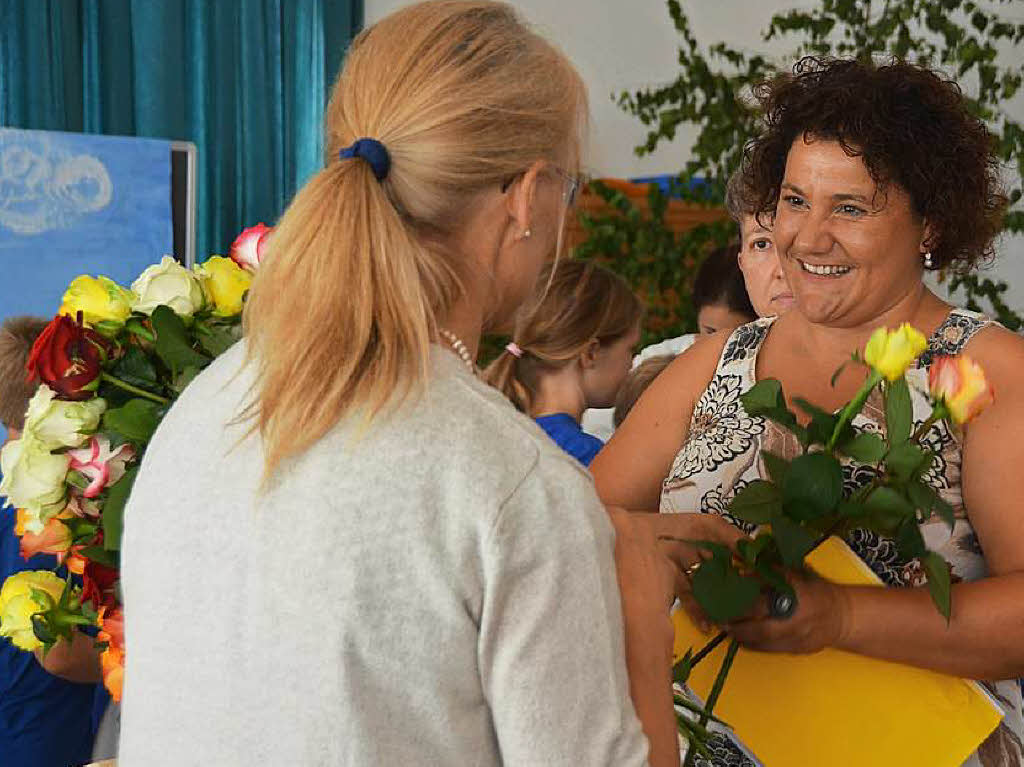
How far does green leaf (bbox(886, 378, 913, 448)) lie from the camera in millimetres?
1046

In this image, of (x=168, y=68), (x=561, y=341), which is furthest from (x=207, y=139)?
(x=561, y=341)

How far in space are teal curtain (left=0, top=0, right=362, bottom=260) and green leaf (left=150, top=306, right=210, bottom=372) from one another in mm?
2677

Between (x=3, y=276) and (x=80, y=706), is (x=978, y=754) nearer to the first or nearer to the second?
(x=80, y=706)

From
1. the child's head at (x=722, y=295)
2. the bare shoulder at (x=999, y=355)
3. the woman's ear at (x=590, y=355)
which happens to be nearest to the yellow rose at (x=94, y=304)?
the bare shoulder at (x=999, y=355)

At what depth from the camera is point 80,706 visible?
7.27 feet

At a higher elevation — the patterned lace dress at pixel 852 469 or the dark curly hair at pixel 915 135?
the dark curly hair at pixel 915 135

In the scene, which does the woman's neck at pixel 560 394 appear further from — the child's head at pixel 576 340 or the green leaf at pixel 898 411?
the green leaf at pixel 898 411

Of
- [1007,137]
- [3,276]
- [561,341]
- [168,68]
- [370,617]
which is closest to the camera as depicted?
[370,617]

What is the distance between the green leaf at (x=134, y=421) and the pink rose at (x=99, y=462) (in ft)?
0.07

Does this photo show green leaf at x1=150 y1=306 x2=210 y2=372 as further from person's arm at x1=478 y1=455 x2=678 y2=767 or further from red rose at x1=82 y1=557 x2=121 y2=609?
person's arm at x1=478 y1=455 x2=678 y2=767

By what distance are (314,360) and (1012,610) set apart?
0.75 metres

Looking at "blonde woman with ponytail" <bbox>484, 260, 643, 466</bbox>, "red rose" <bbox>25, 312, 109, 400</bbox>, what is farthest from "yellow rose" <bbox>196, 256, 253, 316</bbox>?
"blonde woman with ponytail" <bbox>484, 260, 643, 466</bbox>

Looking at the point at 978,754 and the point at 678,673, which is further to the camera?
the point at 978,754

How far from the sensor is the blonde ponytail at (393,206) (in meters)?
0.83
